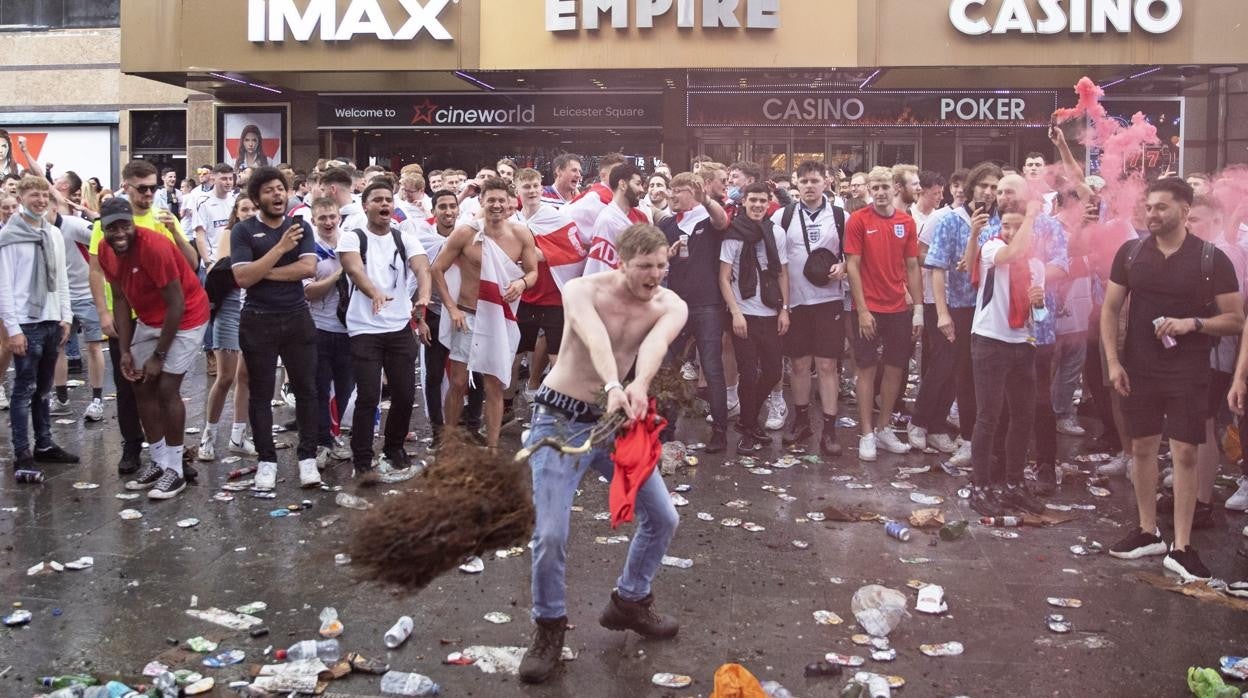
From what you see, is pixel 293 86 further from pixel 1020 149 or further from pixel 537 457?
pixel 537 457

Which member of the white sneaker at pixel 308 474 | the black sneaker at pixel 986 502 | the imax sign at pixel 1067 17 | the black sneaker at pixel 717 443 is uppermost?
the imax sign at pixel 1067 17

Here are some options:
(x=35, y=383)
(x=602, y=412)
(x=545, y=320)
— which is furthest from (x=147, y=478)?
(x=602, y=412)

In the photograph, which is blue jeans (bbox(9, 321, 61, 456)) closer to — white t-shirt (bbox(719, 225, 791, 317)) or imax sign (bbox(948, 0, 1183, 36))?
white t-shirt (bbox(719, 225, 791, 317))

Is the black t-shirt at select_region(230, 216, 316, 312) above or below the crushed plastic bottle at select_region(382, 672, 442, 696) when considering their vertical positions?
above

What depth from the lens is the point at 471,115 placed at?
19609mm

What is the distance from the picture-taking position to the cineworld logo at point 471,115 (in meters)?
19.5

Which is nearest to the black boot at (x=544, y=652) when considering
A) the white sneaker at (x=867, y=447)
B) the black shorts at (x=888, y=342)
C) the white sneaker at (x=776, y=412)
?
the white sneaker at (x=867, y=447)

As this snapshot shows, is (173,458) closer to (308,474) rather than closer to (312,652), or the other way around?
(308,474)

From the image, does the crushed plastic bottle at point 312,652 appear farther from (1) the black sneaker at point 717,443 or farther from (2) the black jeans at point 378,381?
(1) the black sneaker at point 717,443

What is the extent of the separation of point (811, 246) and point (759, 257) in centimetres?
41

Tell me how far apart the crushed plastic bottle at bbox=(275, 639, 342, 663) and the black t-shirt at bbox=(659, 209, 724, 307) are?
4.61 metres

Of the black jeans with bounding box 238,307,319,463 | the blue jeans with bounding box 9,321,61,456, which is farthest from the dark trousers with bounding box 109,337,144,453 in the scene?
the black jeans with bounding box 238,307,319,463

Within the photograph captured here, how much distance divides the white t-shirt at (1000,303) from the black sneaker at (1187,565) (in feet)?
5.30

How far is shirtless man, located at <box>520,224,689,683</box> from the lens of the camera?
4.91 meters
